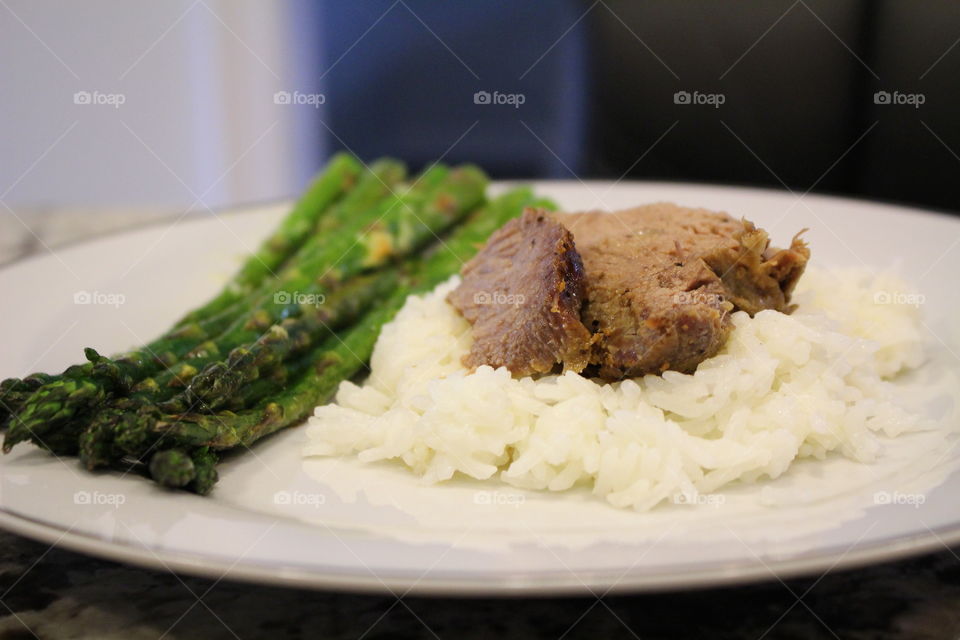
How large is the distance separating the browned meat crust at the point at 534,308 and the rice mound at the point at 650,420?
96mm

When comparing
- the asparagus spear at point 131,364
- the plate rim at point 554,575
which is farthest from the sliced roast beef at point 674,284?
the asparagus spear at point 131,364

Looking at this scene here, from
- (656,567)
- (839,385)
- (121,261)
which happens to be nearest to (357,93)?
(121,261)

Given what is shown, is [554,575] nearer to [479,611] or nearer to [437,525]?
[479,611]

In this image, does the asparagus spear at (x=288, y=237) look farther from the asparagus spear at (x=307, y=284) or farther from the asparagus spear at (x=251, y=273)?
the asparagus spear at (x=307, y=284)

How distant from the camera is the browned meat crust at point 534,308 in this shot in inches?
142

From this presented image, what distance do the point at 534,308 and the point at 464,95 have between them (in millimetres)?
7747

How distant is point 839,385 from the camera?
3635 mm

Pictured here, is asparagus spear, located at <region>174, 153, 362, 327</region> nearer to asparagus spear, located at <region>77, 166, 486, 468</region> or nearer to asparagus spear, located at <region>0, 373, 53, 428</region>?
asparagus spear, located at <region>77, 166, 486, 468</region>

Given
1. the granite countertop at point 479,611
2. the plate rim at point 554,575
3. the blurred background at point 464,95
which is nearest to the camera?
the plate rim at point 554,575

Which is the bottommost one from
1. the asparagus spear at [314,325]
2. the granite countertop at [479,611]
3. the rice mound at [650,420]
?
the granite countertop at [479,611]

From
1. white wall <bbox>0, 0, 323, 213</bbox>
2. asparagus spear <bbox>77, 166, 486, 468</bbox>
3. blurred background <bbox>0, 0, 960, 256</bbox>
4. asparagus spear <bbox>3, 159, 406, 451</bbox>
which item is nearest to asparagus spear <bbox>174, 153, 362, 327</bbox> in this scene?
asparagus spear <bbox>3, 159, 406, 451</bbox>

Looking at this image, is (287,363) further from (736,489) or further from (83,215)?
(83,215)

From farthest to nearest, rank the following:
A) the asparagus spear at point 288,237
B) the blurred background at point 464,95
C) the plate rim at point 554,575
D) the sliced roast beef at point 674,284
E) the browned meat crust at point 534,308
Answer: the blurred background at point 464,95 < the asparagus spear at point 288,237 < the browned meat crust at point 534,308 < the sliced roast beef at point 674,284 < the plate rim at point 554,575

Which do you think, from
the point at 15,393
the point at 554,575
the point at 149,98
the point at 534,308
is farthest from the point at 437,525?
the point at 149,98
